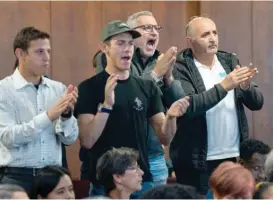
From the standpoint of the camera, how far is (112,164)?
13.5ft

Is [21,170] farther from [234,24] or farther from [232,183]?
[234,24]

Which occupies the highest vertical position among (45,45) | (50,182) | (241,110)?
(45,45)

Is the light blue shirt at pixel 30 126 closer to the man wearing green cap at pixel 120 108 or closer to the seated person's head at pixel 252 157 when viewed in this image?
the man wearing green cap at pixel 120 108

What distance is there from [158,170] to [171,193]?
3.90ft

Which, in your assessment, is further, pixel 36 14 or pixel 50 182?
pixel 36 14

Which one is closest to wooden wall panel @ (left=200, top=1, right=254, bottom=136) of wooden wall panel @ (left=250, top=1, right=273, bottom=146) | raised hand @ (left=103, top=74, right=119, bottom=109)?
wooden wall panel @ (left=250, top=1, right=273, bottom=146)

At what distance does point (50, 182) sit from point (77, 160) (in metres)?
1.17

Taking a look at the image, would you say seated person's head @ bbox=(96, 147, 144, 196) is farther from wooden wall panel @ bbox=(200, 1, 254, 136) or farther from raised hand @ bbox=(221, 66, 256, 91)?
wooden wall panel @ bbox=(200, 1, 254, 136)

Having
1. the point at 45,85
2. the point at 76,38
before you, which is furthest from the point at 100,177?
the point at 76,38

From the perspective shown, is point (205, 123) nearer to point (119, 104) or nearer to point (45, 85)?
point (119, 104)

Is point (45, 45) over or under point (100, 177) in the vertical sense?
over

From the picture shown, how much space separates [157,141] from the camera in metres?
4.46

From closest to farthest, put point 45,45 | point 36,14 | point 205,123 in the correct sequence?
1. point 45,45
2. point 205,123
3. point 36,14

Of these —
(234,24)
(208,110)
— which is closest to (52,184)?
(208,110)
